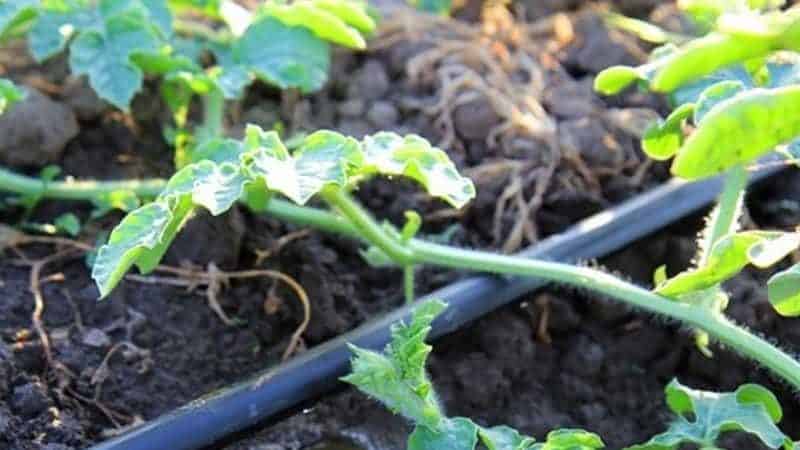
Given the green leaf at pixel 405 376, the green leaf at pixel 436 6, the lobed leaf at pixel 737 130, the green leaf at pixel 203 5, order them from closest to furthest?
the lobed leaf at pixel 737 130
the green leaf at pixel 405 376
the green leaf at pixel 203 5
the green leaf at pixel 436 6

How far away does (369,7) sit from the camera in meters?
2.46

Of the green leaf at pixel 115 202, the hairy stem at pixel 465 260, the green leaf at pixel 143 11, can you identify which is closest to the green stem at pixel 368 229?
the hairy stem at pixel 465 260

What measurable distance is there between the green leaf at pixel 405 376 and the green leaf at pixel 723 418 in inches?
10.0

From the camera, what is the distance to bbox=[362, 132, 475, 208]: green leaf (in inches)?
64.3

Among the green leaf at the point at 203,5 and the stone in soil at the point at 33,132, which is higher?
the green leaf at the point at 203,5

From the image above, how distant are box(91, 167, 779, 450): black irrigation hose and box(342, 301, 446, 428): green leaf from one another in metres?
0.20

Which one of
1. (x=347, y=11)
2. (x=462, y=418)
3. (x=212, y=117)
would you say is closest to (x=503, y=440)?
(x=462, y=418)

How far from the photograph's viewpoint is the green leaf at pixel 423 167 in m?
1.63

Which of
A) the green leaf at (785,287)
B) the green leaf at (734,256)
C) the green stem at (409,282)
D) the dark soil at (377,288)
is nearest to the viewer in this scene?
the green leaf at (734,256)

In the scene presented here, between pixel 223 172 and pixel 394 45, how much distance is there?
1.03 metres

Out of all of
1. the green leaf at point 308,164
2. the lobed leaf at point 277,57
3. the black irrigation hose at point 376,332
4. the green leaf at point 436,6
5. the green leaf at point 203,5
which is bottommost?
the black irrigation hose at point 376,332

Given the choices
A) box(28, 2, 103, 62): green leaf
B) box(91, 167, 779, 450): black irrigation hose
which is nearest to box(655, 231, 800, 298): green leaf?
box(91, 167, 779, 450): black irrigation hose

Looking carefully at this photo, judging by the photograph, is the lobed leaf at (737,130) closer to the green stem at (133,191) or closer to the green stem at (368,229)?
the green stem at (368,229)

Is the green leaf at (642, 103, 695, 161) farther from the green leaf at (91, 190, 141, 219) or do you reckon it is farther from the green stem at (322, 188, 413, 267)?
the green leaf at (91, 190, 141, 219)
